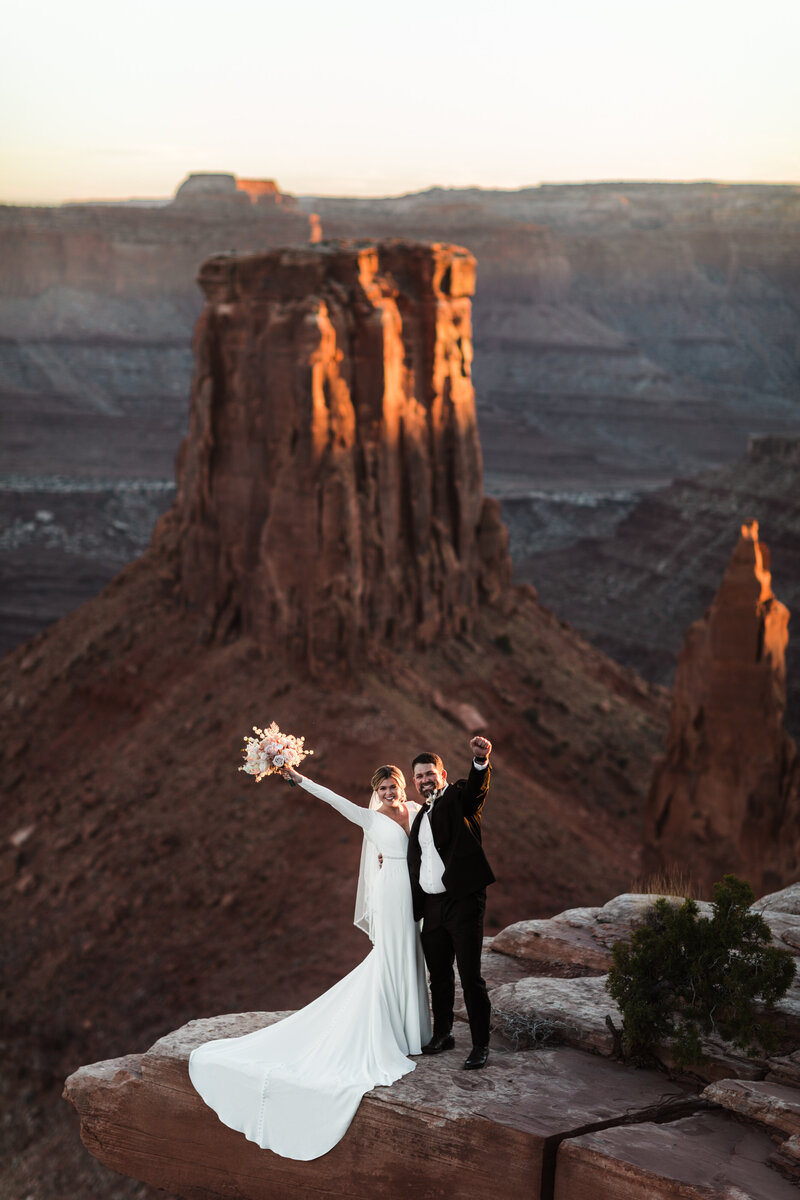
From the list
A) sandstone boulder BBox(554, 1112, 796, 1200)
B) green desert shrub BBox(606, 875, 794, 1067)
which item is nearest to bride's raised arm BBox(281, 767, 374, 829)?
green desert shrub BBox(606, 875, 794, 1067)

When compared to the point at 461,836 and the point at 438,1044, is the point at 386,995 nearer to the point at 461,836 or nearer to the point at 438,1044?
the point at 438,1044

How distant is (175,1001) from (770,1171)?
53.4ft

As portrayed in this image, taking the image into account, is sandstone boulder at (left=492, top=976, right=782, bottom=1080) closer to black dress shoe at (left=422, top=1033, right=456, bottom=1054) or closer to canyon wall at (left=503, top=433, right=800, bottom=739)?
black dress shoe at (left=422, top=1033, right=456, bottom=1054)

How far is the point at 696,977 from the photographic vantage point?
10844 mm

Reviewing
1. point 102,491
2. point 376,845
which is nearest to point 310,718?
point 376,845

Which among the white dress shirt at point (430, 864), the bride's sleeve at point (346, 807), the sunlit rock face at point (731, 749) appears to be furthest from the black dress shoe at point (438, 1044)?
the sunlit rock face at point (731, 749)

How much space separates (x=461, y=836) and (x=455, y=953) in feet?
3.70

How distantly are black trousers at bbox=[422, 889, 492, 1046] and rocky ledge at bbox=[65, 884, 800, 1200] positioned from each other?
0.38 m

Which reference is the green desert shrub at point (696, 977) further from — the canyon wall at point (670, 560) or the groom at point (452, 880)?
the canyon wall at point (670, 560)

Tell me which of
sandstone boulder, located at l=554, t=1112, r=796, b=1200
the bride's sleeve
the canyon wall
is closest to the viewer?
sandstone boulder, located at l=554, t=1112, r=796, b=1200

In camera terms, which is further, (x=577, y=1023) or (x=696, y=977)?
(x=577, y=1023)

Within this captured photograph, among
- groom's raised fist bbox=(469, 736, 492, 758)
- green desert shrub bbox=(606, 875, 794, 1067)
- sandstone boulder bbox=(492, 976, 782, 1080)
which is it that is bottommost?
sandstone boulder bbox=(492, 976, 782, 1080)

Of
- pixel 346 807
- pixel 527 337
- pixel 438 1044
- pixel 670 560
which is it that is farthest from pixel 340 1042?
pixel 527 337

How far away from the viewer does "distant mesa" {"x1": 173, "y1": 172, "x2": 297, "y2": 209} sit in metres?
153
